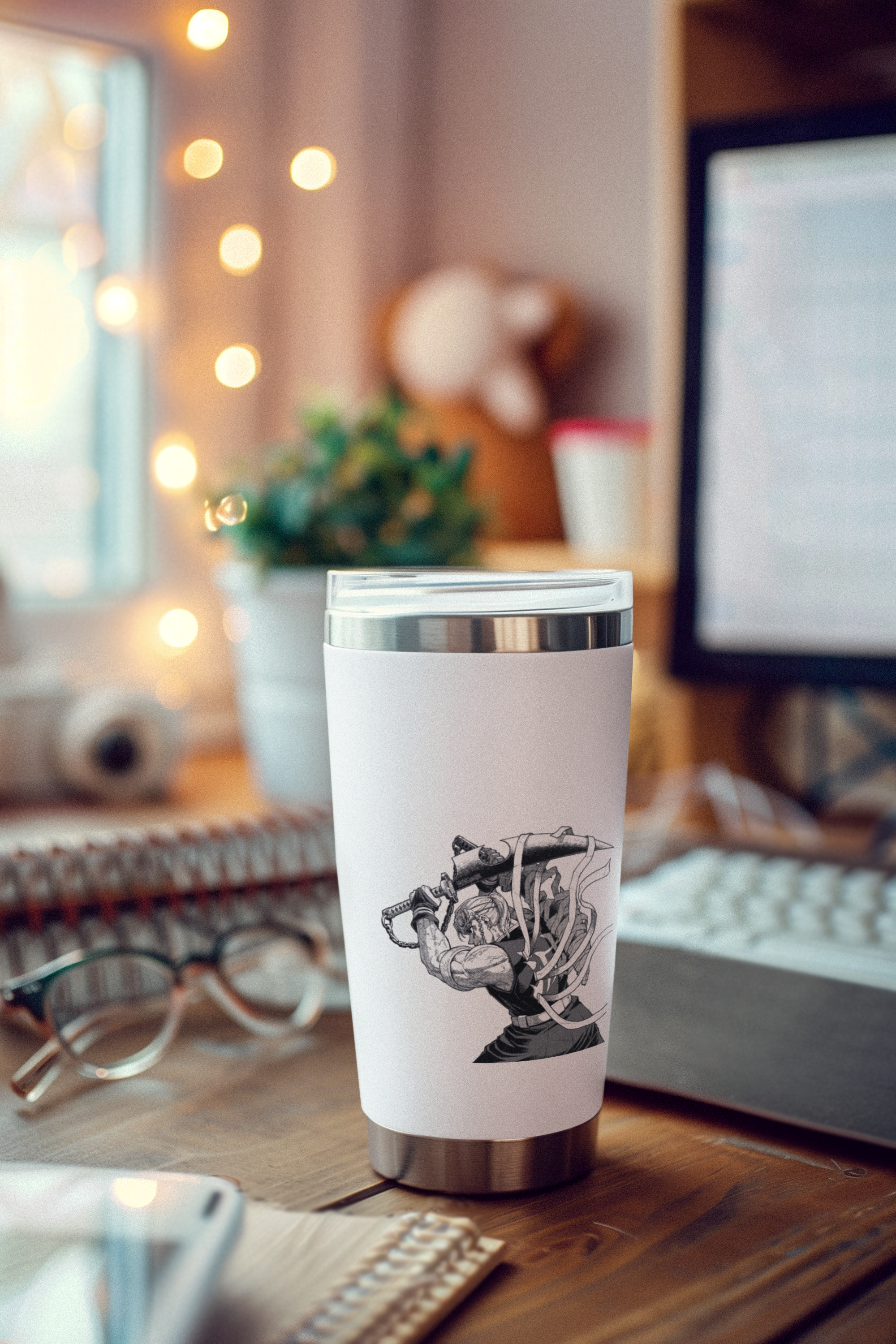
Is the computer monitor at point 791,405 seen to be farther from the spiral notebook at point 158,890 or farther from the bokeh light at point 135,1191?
the bokeh light at point 135,1191

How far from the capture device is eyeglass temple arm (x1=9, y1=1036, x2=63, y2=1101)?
37cm

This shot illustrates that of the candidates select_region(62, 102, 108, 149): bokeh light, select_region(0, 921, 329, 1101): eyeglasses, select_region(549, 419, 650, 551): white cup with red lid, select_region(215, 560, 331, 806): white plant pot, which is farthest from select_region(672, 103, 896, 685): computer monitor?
select_region(62, 102, 108, 149): bokeh light

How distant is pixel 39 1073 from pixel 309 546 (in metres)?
0.51

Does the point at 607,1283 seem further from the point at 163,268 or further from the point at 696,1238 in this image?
the point at 163,268

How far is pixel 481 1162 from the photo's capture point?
0.30 m

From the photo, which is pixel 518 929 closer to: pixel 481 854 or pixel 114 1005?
pixel 481 854

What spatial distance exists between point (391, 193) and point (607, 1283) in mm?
1259

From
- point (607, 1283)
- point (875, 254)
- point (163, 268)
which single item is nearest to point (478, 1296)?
point (607, 1283)

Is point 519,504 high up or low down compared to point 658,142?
down

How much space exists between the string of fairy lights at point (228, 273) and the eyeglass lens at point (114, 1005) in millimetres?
691

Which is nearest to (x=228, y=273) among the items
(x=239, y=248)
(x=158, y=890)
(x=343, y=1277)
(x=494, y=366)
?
(x=239, y=248)

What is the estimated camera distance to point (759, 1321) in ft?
0.82

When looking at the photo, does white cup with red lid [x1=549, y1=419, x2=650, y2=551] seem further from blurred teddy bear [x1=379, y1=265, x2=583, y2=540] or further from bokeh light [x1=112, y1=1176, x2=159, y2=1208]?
bokeh light [x1=112, y1=1176, x2=159, y2=1208]

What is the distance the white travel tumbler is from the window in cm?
93
